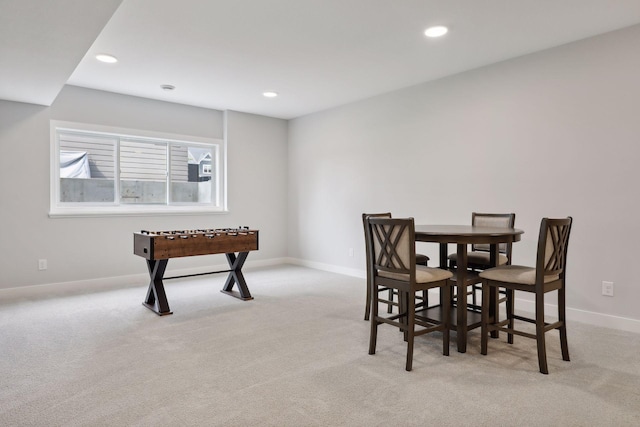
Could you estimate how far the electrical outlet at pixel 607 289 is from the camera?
3330mm

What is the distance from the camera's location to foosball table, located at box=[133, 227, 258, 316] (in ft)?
12.2

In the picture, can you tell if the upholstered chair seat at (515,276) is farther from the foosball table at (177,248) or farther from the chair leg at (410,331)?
the foosball table at (177,248)

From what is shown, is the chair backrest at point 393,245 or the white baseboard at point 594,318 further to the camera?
the white baseboard at point 594,318

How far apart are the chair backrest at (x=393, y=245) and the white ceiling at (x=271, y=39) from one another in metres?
1.58

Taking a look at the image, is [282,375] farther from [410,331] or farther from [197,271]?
[197,271]

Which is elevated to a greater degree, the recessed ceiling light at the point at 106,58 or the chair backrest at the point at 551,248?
the recessed ceiling light at the point at 106,58

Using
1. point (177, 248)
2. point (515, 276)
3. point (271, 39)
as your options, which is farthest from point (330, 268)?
point (515, 276)

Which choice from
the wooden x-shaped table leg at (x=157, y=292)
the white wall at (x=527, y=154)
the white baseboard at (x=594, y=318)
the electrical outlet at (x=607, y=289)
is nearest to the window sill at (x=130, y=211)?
the wooden x-shaped table leg at (x=157, y=292)

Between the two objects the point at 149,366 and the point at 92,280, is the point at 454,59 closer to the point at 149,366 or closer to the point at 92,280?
the point at 149,366

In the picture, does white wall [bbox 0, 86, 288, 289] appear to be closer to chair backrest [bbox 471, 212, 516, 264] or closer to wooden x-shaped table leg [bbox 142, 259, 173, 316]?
wooden x-shaped table leg [bbox 142, 259, 173, 316]

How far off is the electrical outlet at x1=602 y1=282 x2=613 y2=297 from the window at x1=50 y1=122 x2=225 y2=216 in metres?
4.80

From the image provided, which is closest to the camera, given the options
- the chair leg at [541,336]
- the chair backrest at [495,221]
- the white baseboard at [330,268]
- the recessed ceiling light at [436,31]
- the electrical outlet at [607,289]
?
the chair leg at [541,336]

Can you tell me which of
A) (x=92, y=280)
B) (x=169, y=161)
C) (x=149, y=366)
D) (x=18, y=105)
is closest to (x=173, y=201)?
(x=169, y=161)

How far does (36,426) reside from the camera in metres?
1.84
